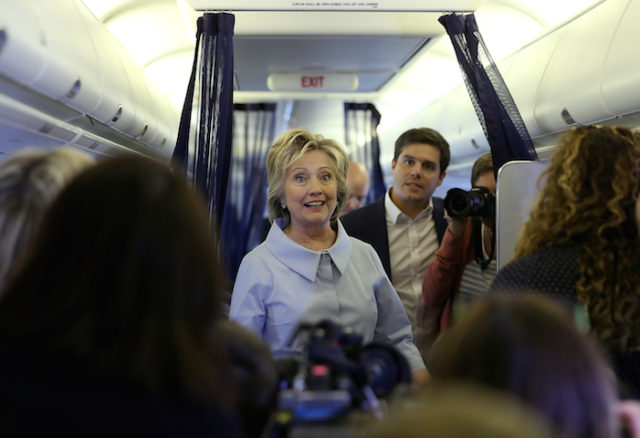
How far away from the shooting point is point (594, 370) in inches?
37.9

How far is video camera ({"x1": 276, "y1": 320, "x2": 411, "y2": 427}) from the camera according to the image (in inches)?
42.4

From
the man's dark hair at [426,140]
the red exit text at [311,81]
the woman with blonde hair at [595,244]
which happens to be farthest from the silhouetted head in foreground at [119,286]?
the red exit text at [311,81]

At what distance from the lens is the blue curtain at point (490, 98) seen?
9.67ft

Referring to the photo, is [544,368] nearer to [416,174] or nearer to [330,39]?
[416,174]

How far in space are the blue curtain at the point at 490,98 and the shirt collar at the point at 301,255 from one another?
992mm

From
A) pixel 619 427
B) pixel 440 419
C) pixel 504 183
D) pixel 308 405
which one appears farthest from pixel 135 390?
pixel 504 183

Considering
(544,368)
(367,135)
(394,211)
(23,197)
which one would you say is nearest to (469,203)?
(394,211)

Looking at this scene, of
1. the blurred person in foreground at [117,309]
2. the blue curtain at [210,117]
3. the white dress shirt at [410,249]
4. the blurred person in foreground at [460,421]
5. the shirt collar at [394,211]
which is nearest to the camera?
the blurred person in foreground at [460,421]

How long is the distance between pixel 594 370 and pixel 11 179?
110 cm

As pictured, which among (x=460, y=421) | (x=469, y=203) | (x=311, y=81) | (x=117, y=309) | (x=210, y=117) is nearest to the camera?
(x=460, y=421)

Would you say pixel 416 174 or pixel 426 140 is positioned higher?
pixel 426 140

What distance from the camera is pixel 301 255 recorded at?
7.76 feet

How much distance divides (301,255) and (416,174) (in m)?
1.29

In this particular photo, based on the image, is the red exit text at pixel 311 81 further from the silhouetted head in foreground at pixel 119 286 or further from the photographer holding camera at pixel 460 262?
the silhouetted head in foreground at pixel 119 286
